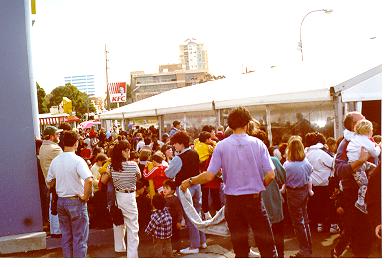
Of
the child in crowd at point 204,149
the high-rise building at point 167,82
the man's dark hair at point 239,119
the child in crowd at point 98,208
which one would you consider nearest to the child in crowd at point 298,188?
the man's dark hair at point 239,119

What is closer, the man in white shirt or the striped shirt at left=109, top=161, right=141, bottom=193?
the man in white shirt

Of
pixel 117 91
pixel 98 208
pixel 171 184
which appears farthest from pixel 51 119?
pixel 171 184


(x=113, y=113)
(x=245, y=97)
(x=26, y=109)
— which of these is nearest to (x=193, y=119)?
(x=245, y=97)

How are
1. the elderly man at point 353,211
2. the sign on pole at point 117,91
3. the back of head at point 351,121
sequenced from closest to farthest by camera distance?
the elderly man at point 353,211, the back of head at point 351,121, the sign on pole at point 117,91

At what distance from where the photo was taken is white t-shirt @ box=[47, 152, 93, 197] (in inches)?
171

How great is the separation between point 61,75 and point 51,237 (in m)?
2.03

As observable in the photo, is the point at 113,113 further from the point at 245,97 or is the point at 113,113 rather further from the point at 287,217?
the point at 287,217

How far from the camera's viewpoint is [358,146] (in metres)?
4.21

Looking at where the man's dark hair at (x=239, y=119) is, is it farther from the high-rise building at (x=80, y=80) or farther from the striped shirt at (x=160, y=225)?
the high-rise building at (x=80, y=80)

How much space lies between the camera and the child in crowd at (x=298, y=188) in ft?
15.2

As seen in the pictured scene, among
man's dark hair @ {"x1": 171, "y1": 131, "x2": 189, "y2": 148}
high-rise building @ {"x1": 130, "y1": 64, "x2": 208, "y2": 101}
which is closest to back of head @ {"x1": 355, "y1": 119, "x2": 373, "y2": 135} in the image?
man's dark hair @ {"x1": 171, "y1": 131, "x2": 189, "y2": 148}

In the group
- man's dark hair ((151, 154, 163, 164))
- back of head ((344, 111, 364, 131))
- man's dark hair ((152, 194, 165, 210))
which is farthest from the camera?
man's dark hair ((151, 154, 163, 164))

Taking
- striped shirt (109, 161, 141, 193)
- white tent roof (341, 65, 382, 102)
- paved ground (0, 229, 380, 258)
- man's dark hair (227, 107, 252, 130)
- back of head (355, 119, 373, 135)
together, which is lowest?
paved ground (0, 229, 380, 258)

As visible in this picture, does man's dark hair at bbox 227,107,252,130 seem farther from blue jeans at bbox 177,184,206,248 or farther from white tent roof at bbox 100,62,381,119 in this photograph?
white tent roof at bbox 100,62,381,119
